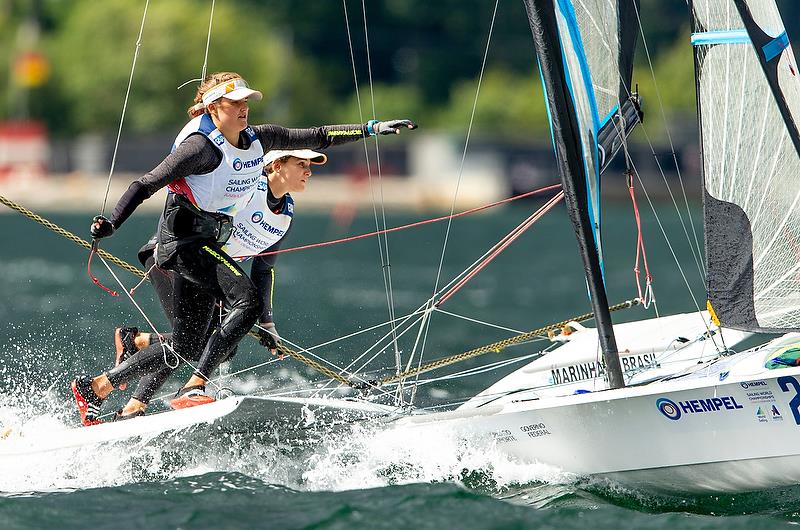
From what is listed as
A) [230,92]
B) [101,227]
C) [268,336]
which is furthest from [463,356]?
[101,227]

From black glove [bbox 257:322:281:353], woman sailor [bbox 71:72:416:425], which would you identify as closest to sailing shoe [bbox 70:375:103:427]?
woman sailor [bbox 71:72:416:425]

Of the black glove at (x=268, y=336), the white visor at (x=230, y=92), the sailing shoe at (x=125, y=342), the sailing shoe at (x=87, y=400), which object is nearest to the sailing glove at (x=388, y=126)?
the white visor at (x=230, y=92)

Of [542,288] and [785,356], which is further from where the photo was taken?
[542,288]

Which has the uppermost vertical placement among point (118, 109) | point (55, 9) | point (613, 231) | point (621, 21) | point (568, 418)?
point (55, 9)

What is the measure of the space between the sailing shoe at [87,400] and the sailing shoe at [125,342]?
0.24 metres

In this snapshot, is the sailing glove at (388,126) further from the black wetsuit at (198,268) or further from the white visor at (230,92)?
the white visor at (230,92)

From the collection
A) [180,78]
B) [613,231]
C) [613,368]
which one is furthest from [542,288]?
[180,78]

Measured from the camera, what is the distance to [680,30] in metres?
62.4

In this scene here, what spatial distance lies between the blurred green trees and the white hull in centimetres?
4060

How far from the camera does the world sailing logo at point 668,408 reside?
594cm

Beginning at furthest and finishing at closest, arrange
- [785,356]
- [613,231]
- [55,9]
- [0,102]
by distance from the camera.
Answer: [55,9]
[0,102]
[613,231]
[785,356]

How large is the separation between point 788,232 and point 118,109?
4885cm

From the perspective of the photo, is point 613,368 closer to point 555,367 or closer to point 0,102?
point 555,367

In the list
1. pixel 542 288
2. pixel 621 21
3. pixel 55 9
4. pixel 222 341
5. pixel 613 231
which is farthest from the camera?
pixel 55 9
